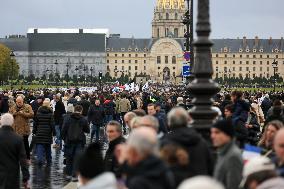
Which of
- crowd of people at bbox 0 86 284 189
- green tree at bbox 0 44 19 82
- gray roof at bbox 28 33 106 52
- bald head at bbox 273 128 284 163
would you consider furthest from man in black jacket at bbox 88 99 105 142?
gray roof at bbox 28 33 106 52

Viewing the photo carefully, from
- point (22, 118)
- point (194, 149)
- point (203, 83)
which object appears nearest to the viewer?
point (194, 149)

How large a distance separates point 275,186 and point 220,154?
1.84 m

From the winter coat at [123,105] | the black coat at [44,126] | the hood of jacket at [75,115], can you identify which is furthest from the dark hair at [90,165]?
the winter coat at [123,105]

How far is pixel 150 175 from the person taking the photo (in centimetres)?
588

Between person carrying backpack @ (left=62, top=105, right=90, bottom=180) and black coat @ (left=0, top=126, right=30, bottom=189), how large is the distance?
14.8ft

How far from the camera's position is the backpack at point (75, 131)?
15.5 m

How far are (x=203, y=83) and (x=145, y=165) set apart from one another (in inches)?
181

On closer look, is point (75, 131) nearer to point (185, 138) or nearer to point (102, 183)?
point (185, 138)

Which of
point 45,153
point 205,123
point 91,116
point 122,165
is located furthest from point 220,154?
point 91,116

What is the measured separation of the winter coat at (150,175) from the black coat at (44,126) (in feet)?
37.2

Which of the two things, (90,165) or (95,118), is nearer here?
(90,165)

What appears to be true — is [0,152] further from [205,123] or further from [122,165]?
[122,165]

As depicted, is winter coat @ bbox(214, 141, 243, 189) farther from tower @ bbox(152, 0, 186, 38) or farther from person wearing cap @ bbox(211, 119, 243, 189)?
tower @ bbox(152, 0, 186, 38)

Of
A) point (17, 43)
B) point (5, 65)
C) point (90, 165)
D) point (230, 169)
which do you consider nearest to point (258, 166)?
point (230, 169)
